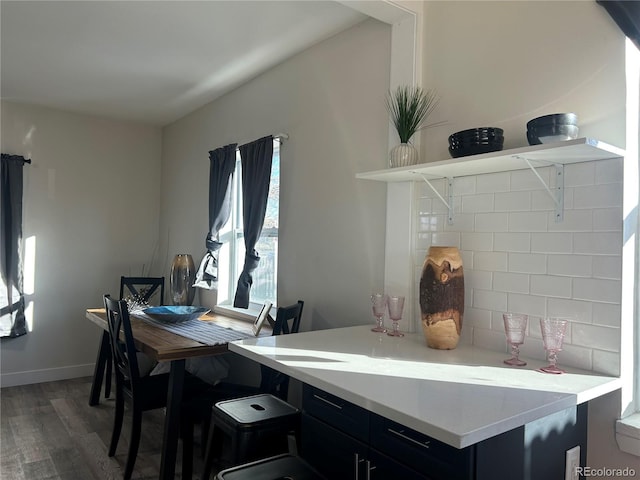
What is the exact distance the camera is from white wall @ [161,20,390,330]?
101 inches

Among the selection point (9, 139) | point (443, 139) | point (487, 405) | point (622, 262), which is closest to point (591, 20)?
point (443, 139)

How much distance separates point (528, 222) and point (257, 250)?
2087mm

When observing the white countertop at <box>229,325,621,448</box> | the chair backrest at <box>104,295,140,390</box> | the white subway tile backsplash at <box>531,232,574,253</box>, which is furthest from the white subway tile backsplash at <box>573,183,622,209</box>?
the chair backrest at <box>104,295,140,390</box>

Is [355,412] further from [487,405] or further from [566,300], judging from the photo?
[566,300]

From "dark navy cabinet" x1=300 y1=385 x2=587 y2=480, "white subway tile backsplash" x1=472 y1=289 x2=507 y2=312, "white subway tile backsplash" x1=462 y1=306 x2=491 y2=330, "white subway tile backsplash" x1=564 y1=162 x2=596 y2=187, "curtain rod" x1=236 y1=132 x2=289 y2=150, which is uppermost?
"curtain rod" x1=236 y1=132 x2=289 y2=150

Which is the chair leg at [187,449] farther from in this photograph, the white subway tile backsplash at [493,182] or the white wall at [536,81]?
the white subway tile backsplash at [493,182]

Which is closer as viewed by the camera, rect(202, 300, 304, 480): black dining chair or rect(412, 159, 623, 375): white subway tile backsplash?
rect(412, 159, 623, 375): white subway tile backsplash

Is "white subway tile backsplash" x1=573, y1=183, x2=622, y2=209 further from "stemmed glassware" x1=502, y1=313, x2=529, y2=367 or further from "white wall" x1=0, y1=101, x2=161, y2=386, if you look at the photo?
"white wall" x1=0, y1=101, x2=161, y2=386

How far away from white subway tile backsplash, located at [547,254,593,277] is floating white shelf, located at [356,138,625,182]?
333 millimetres

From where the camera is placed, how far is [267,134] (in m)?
3.42

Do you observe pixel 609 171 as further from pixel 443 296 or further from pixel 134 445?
pixel 134 445

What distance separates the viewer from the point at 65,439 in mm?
3172

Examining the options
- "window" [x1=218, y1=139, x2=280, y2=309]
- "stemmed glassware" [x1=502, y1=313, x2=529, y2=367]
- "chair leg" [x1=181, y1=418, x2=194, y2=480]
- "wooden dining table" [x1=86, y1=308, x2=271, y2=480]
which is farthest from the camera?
"window" [x1=218, y1=139, x2=280, y2=309]

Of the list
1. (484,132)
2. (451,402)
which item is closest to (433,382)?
(451,402)
